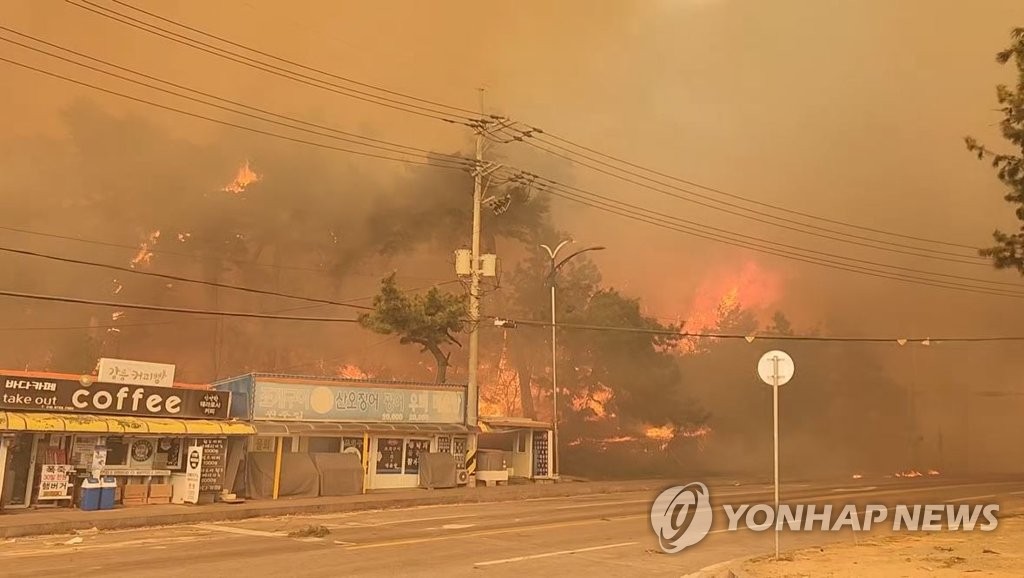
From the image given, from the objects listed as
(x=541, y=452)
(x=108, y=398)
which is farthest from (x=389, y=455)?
(x=108, y=398)

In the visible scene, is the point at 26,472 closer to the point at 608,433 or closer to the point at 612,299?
the point at 612,299

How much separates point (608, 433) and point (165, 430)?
4066cm

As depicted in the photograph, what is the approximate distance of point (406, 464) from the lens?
2861 centimetres

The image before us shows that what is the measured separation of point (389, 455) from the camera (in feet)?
92.5

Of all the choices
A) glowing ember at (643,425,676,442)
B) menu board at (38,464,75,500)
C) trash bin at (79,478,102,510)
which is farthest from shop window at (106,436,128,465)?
glowing ember at (643,425,676,442)

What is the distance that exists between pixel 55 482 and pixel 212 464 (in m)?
3.94

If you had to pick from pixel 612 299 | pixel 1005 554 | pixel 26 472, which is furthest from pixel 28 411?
pixel 612 299

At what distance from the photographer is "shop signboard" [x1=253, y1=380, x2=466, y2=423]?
25562 mm

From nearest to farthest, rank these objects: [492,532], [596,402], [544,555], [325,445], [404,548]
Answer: [544,555], [404,548], [492,532], [325,445], [596,402]

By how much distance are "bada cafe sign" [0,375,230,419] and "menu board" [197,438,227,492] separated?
3.84 ft

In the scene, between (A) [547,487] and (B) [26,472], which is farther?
(A) [547,487]

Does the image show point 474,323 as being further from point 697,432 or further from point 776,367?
point 697,432

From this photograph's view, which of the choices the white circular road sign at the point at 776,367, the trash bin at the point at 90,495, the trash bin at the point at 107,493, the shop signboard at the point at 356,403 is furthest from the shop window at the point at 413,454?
the white circular road sign at the point at 776,367

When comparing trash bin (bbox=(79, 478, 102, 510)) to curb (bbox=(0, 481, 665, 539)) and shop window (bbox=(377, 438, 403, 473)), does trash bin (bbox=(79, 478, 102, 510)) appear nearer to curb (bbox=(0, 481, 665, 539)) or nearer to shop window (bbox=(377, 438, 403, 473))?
curb (bbox=(0, 481, 665, 539))
